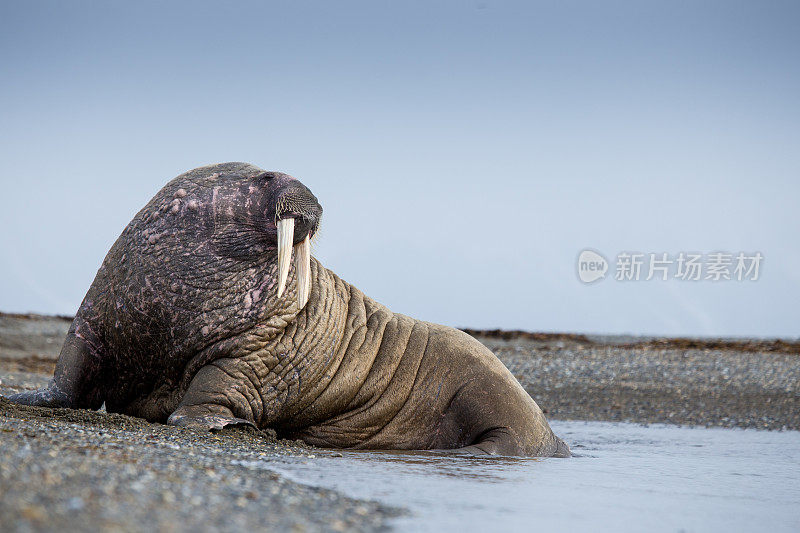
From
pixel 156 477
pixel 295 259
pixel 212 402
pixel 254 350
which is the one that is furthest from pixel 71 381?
pixel 156 477

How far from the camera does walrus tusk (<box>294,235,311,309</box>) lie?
6828 millimetres

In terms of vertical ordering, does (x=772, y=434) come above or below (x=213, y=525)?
below

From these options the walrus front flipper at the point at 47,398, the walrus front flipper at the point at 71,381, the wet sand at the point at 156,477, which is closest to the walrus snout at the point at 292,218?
the wet sand at the point at 156,477

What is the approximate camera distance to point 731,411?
570 inches

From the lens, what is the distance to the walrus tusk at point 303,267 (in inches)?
269

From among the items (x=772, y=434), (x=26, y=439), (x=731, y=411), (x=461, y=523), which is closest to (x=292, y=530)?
(x=461, y=523)

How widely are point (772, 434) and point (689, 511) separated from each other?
8.69 m

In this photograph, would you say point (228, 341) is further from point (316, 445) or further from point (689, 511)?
point (689, 511)

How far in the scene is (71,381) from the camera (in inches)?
270

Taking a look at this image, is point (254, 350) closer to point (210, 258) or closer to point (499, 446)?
point (210, 258)

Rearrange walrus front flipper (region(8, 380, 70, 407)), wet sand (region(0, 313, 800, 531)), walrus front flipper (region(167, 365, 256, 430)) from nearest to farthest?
wet sand (region(0, 313, 800, 531)), walrus front flipper (region(167, 365, 256, 430)), walrus front flipper (region(8, 380, 70, 407))

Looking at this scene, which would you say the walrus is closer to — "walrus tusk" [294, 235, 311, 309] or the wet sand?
"walrus tusk" [294, 235, 311, 309]

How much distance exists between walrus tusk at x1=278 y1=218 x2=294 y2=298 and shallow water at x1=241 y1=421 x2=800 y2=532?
4.62 ft

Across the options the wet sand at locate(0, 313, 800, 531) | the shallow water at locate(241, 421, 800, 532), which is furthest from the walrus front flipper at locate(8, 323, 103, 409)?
the shallow water at locate(241, 421, 800, 532)
